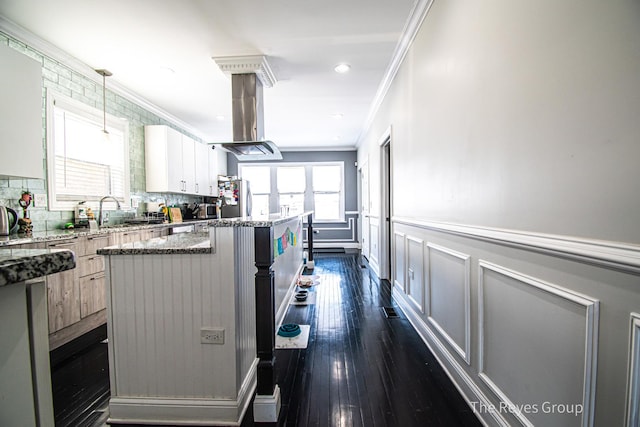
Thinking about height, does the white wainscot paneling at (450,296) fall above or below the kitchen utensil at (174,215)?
below

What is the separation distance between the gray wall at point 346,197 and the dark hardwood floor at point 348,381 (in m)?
4.46

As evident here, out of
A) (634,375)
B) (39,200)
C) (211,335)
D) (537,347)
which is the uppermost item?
(39,200)

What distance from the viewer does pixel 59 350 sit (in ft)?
7.32

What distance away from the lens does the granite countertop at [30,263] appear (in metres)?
0.38

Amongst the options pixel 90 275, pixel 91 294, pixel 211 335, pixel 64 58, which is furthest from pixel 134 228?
pixel 211 335

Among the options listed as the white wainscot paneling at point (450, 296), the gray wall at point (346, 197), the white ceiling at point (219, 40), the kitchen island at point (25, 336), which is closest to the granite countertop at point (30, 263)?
the kitchen island at point (25, 336)

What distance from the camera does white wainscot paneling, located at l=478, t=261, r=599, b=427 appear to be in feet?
2.99

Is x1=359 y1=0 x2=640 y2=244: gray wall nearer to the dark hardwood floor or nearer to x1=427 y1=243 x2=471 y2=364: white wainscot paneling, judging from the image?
x1=427 y1=243 x2=471 y2=364: white wainscot paneling

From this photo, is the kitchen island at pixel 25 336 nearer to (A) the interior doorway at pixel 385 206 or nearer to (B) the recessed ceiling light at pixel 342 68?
(B) the recessed ceiling light at pixel 342 68

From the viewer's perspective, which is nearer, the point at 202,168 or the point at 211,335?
the point at 211,335

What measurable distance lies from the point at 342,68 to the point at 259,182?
4691mm

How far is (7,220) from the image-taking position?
2215 mm

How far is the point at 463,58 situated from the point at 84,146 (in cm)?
389

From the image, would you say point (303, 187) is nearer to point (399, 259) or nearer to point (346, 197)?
point (346, 197)
